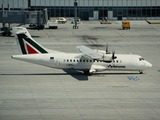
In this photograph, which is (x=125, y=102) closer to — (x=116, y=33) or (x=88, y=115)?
(x=88, y=115)

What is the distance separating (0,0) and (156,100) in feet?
271

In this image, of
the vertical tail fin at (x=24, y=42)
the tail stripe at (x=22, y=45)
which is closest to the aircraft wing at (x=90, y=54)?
the vertical tail fin at (x=24, y=42)

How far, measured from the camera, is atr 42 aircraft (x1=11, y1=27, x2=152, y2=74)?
1550 inches

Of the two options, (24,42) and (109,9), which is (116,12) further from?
(24,42)

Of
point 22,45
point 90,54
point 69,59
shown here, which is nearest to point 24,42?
point 22,45

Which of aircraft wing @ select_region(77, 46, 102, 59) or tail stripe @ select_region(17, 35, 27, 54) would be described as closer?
aircraft wing @ select_region(77, 46, 102, 59)

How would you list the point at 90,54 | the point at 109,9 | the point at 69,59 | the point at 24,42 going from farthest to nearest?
the point at 109,9
the point at 69,59
the point at 24,42
the point at 90,54

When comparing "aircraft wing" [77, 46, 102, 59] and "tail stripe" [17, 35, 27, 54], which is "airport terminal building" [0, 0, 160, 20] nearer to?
"tail stripe" [17, 35, 27, 54]

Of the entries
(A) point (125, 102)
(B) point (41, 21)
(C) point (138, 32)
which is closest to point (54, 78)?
(A) point (125, 102)

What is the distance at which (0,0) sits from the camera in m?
99.7

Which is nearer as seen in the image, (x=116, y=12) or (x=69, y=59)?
(x=69, y=59)

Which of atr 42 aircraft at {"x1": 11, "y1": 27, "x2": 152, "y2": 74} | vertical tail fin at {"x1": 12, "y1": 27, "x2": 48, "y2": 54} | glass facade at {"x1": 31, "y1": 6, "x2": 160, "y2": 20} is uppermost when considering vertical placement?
glass facade at {"x1": 31, "y1": 6, "x2": 160, "y2": 20}

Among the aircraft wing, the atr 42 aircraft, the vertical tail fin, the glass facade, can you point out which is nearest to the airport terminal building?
the glass facade

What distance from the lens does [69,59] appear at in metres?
40.2
